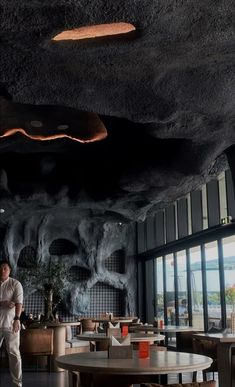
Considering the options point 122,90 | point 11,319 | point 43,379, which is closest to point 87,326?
point 43,379

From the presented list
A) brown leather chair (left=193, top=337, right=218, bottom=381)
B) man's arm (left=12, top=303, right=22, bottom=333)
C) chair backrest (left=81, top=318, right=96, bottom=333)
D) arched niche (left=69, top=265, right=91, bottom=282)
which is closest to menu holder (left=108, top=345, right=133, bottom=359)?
man's arm (left=12, top=303, right=22, bottom=333)

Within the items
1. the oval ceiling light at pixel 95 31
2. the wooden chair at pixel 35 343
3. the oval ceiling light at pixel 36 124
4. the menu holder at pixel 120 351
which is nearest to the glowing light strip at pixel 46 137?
the oval ceiling light at pixel 36 124

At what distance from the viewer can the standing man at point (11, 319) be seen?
5609 millimetres

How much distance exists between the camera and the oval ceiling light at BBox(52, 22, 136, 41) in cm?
425

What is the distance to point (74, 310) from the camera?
15242 mm

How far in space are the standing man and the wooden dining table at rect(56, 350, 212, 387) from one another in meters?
1.94

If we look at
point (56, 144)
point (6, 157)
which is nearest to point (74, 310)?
point (6, 157)

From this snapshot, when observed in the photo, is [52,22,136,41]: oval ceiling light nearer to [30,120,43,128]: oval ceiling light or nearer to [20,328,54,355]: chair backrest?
[30,120,43,128]: oval ceiling light

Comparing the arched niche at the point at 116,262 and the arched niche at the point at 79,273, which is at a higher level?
the arched niche at the point at 116,262

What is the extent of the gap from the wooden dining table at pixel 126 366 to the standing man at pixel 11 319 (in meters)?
1.94

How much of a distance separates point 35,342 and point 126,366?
4936mm

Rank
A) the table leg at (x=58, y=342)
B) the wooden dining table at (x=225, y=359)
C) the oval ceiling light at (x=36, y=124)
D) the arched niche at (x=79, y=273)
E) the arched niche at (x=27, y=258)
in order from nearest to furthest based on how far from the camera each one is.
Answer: the wooden dining table at (x=225, y=359)
the oval ceiling light at (x=36, y=124)
the table leg at (x=58, y=342)
the arched niche at (x=27, y=258)
the arched niche at (x=79, y=273)

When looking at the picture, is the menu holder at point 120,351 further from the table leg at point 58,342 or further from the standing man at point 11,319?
the table leg at point 58,342

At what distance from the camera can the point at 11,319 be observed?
18.9ft
